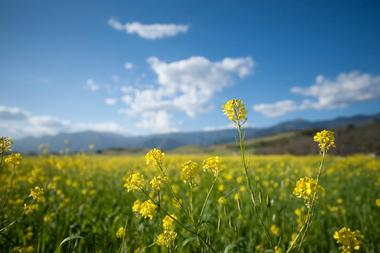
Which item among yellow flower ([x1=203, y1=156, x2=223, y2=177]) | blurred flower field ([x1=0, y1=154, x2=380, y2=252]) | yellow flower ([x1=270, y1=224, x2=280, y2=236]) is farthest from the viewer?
yellow flower ([x1=270, y1=224, x2=280, y2=236])

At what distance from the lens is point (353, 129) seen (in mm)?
39906

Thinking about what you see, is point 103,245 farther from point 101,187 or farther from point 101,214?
point 101,187

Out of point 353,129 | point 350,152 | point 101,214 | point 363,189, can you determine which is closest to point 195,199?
point 101,214

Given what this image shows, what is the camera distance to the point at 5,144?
94.0 inches

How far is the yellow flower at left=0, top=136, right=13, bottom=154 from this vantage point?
234 centimetres

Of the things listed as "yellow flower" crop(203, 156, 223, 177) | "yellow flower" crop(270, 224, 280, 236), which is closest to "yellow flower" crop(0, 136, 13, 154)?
"yellow flower" crop(203, 156, 223, 177)

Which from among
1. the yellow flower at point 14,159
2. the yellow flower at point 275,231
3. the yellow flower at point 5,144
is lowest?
the yellow flower at point 275,231

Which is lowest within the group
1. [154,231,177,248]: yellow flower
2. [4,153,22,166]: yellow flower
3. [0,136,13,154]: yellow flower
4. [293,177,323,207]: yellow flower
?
[154,231,177,248]: yellow flower

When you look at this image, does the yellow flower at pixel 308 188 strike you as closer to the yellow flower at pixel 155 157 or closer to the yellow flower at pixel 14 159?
the yellow flower at pixel 155 157

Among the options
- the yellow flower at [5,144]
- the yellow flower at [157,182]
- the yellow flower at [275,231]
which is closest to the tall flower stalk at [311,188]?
the yellow flower at [157,182]

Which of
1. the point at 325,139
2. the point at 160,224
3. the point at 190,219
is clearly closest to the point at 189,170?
the point at 190,219

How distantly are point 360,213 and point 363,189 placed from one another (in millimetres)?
3152

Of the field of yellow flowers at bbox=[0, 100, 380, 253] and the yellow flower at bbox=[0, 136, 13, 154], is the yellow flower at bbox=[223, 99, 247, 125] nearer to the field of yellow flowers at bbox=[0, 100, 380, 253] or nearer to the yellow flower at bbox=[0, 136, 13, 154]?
the field of yellow flowers at bbox=[0, 100, 380, 253]

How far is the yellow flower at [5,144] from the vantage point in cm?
234
